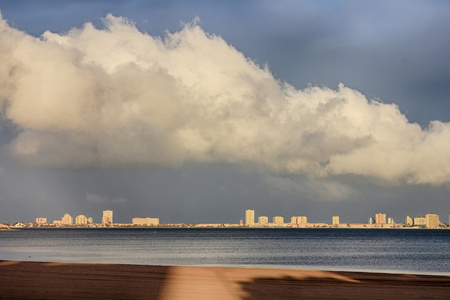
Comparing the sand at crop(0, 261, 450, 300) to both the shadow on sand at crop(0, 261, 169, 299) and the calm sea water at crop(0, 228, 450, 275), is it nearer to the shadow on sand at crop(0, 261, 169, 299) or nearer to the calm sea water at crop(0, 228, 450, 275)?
the shadow on sand at crop(0, 261, 169, 299)

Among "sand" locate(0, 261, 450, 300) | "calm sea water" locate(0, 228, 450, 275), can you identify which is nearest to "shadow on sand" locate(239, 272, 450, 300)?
"sand" locate(0, 261, 450, 300)

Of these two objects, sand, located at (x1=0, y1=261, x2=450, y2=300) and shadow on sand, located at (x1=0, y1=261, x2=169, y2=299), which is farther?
sand, located at (x1=0, y1=261, x2=450, y2=300)

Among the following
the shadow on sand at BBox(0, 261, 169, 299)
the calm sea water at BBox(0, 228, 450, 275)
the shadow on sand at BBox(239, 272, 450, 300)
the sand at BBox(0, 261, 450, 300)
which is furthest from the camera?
the calm sea water at BBox(0, 228, 450, 275)

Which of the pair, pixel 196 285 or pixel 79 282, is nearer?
pixel 196 285

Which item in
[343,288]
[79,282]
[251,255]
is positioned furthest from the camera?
[251,255]

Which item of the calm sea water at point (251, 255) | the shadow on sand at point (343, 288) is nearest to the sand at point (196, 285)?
the shadow on sand at point (343, 288)

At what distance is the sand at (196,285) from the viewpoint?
21.5 meters

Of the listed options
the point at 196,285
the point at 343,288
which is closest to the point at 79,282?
the point at 196,285

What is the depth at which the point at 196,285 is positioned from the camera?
24.4m

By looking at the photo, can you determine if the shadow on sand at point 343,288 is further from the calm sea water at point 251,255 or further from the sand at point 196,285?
the calm sea water at point 251,255

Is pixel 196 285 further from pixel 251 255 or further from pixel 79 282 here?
pixel 251 255

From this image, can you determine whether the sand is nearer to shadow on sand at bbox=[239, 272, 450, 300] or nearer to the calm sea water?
shadow on sand at bbox=[239, 272, 450, 300]

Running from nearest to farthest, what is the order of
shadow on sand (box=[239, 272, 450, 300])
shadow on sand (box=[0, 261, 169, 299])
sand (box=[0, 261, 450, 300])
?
shadow on sand (box=[0, 261, 169, 299]) → sand (box=[0, 261, 450, 300]) → shadow on sand (box=[239, 272, 450, 300])

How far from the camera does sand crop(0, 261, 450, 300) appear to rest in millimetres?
21531
